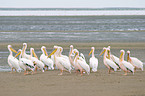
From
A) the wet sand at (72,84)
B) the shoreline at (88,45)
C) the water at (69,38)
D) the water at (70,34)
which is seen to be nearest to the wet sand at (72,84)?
the wet sand at (72,84)

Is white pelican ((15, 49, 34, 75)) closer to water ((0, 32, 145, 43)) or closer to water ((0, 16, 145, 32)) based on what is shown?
water ((0, 32, 145, 43))

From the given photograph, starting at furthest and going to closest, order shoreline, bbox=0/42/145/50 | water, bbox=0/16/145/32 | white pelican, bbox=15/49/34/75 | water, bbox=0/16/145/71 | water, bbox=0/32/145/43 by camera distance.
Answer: water, bbox=0/16/145/32 → water, bbox=0/32/145/43 → shoreline, bbox=0/42/145/50 → water, bbox=0/16/145/71 → white pelican, bbox=15/49/34/75

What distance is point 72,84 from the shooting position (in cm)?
1048

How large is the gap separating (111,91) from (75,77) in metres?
2.26

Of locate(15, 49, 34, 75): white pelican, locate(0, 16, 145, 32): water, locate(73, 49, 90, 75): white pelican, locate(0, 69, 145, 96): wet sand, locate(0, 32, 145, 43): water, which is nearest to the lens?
locate(0, 69, 145, 96): wet sand

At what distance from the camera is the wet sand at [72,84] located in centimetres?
954

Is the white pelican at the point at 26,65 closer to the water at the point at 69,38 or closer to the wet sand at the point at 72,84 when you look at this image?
the wet sand at the point at 72,84

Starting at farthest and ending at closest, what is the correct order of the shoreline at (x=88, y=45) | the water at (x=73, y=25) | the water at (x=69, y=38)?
the water at (x=73, y=25), the water at (x=69, y=38), the shoreline at (x=88, y=45)

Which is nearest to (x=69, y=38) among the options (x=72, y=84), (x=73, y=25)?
(x=73, y=25)

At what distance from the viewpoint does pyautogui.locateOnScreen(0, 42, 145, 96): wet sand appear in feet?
31.3

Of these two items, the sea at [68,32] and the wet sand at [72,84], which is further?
the sea at [68,32]

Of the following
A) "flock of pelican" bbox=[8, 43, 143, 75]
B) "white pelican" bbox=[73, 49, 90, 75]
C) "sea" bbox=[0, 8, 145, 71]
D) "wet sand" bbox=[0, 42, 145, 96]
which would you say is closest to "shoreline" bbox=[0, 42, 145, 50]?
"sea" bbox=[0, 8, 145, 71]

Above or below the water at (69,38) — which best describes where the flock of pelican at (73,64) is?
below

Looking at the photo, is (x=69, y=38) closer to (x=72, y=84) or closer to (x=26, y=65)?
(x=26, y=65)
